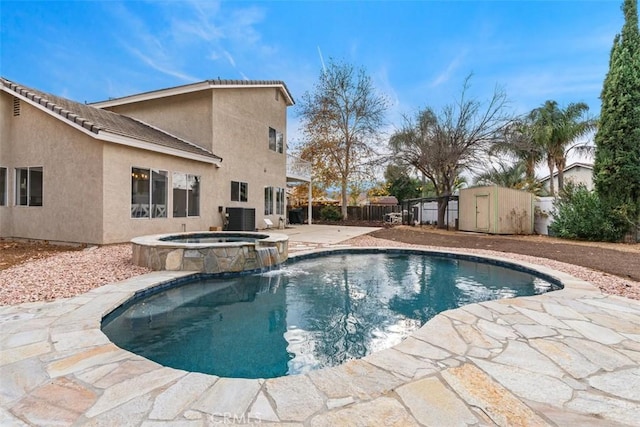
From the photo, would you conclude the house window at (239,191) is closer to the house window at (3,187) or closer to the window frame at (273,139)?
the window frame at (273,139)

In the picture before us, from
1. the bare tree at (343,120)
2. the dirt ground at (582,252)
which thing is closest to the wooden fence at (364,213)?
the bare tree at (343,120)

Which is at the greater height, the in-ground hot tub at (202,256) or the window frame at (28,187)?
the window frame at (28,187)

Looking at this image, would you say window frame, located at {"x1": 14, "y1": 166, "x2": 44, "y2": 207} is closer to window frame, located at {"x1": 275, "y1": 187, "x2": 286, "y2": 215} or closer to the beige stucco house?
the beige stucco house

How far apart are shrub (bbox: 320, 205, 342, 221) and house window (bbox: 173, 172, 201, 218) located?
14.0 m

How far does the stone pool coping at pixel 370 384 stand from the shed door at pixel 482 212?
12.2 m

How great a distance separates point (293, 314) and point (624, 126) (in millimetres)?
13925

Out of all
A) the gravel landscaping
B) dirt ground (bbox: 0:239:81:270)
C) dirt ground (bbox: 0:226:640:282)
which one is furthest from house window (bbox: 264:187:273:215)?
dirt ground (bbox: 0:239:81:270)

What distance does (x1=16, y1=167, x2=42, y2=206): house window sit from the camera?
9719mm

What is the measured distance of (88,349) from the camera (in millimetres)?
2896

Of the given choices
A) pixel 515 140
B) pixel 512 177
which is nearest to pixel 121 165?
pixel 515 140

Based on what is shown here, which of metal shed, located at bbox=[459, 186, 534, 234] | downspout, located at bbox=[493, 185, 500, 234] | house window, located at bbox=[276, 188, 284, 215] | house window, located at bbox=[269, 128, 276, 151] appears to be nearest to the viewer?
metal shed, located at bbox=[459, 186, 534, 234]

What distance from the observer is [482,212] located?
15.3m

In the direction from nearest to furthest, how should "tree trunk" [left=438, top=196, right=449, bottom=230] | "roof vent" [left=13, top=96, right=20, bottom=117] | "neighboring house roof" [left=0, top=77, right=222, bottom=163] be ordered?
"neighboring house roof" [left=0, top=77, right=222, bottom=163] < "roof vent" [left=13, top=96, right=20, bottom=117] < "tree trunk" [left=438, top=196, right=449, bottom=230]

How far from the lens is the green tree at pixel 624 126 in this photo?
11.2m
